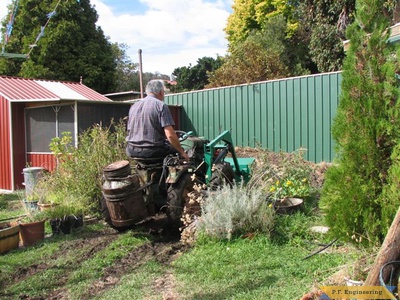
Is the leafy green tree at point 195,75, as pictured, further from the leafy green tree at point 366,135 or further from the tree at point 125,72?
the leafy green tree at point 366,135

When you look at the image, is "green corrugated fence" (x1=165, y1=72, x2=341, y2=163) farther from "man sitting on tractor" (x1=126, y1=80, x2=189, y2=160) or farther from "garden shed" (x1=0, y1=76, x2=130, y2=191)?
"man sitting on tractor" (x1=126, y1=80, x2=189, y2=160)

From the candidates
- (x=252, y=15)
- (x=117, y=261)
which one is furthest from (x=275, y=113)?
(x=252, y=15)

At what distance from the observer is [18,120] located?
36.2 ft

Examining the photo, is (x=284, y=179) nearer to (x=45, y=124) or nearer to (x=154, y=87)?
(x=154, y=87)

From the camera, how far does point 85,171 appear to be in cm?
692

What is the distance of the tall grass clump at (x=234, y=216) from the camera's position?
15.2 ft

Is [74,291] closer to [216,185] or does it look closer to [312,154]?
[216,185]

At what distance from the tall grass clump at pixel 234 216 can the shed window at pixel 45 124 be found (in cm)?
643

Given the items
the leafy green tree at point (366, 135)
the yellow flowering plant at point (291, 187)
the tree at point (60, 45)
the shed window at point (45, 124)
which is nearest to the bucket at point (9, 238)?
the yellow flowering plant at point (291, 187)

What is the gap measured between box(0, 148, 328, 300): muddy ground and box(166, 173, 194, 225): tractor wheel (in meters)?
0.36

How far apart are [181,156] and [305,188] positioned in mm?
2200

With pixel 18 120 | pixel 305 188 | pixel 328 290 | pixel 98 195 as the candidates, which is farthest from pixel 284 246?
pixel 18 120

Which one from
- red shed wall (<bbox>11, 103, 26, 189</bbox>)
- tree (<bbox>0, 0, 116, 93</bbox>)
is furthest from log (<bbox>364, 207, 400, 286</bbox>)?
tree (<bbox>0, 0, 116, 93</bbox>)

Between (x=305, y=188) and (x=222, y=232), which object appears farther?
(x=305, y=188)
